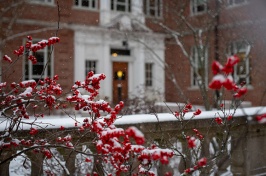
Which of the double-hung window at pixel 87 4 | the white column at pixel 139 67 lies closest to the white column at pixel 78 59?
the double-hung window at pixel 87 4

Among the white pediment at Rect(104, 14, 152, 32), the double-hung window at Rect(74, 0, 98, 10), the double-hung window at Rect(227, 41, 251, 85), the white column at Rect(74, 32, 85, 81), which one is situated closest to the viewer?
the double-hung window at Rect(227, 41, 251, 85)

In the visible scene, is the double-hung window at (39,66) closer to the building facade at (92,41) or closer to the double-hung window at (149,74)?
the building facade at (92,41)

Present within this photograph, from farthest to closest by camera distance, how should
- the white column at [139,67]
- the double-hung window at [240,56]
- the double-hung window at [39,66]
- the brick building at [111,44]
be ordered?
the white column at [139,67]
the double-hung window at [39,66]
the brick building at [111,44]
the double-hung window at [240,56]

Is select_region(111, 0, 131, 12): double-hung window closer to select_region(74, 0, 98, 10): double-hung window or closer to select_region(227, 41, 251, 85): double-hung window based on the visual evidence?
select_region(74, 0, 98, 10): double-hung window

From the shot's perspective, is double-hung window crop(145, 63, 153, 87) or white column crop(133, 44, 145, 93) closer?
white column crop(133, 44, 145, 93)

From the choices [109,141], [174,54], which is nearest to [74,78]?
[174,54]

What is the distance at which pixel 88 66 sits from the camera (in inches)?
647

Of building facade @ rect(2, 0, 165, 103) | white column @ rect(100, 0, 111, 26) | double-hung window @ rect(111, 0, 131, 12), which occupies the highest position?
double-hung window @ rect(111, 0, 131, 12)

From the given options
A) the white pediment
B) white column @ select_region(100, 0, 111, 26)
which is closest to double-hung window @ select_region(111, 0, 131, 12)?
white column @ select_region(100, 0, 111, 26)

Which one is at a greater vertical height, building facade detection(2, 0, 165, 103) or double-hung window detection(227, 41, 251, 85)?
building facade detection(2, 0, 165, 103)

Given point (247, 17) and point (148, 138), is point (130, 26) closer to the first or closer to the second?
point (247, 17)

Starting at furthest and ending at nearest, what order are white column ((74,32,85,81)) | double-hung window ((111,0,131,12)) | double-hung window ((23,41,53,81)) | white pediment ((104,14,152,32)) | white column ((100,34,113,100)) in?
double-hung window ((111,0,131,12))
white column ((100,34,113,100))
white pediment ((104,14,152,32))
white column ((74,32,85,81))
double-hung window ((23,41,53,81))

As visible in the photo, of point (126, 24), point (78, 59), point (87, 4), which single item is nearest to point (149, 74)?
point (126, 24)

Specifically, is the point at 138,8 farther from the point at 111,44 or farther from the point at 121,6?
the point at 111,44
